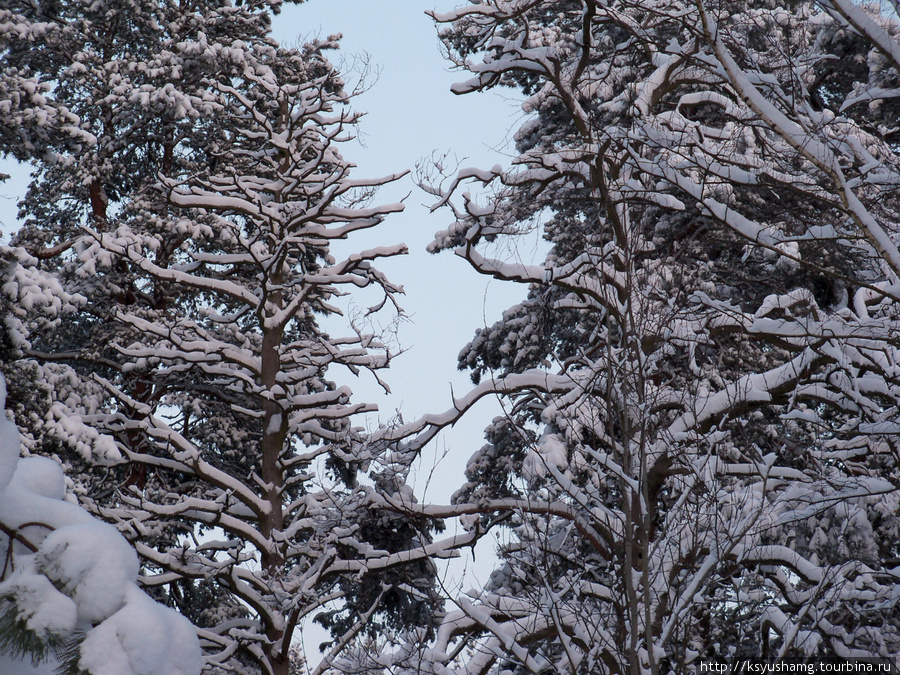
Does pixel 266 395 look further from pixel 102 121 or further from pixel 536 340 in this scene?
pixel 102 121

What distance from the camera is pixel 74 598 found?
6.06 ft

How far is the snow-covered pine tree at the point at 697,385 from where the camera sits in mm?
5008

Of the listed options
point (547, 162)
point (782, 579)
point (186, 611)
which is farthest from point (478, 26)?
point (186, 611)

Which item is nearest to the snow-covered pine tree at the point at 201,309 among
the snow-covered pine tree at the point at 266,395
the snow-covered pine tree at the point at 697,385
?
the snow-covered pine tree at the point at 266,395

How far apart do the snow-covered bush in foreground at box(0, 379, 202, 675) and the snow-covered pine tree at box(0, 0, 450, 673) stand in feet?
15.5

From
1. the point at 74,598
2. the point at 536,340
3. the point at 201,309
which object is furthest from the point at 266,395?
the point at 74,598

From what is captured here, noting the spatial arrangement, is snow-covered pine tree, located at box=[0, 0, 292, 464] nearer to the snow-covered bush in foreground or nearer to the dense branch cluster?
the dense branch cluster

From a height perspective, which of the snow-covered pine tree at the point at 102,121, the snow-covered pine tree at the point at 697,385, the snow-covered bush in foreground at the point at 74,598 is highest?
the snow-covered pine tree at the point at 102,121

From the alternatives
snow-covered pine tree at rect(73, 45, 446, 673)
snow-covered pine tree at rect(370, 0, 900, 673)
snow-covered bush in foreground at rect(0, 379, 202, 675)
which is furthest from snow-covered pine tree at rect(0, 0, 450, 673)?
snow-covered bush in foreground at rect(0, 379, 202, 675)

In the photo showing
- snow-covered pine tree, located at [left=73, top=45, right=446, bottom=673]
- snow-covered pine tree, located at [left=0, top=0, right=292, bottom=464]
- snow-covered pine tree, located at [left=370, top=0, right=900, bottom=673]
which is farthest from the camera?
snow-covered pine tree, located at [left=0, top=0, right=292, bottom=464]

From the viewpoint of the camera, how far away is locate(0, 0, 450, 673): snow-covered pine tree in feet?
32.2

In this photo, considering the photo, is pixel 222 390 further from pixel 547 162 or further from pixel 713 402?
pixel 713 402

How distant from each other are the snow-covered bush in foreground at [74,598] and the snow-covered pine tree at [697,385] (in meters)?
3.11

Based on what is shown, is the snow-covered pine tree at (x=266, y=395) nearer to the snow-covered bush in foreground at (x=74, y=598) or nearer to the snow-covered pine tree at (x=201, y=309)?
the snow-covered pine tree at (x=201, y=309)
